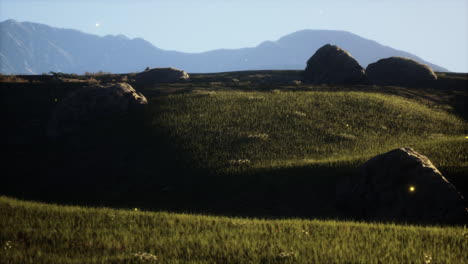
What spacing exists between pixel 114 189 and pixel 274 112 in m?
18.2

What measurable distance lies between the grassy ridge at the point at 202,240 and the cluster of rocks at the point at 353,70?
56.1 m

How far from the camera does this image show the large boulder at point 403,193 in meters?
17.1

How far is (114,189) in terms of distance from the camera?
83.6ft

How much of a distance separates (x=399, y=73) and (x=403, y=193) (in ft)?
198

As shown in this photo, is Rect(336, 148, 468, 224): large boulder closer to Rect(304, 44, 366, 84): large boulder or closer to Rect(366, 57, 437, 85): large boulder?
Rect(304, 44, 366, 84): large boulder

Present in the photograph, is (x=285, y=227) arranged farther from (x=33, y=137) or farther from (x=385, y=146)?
(x=33, y=137)

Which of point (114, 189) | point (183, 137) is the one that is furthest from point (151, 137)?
point (114, 189)

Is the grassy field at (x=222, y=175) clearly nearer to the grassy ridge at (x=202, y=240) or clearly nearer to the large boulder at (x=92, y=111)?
the grassy ridge at (x=202, y=240)

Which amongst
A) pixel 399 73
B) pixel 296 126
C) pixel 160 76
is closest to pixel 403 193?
pixel 296 126

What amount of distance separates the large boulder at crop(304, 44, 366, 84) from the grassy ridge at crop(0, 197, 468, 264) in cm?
5484

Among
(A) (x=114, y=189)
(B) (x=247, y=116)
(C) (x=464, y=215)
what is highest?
(B) (x=247, y=116)

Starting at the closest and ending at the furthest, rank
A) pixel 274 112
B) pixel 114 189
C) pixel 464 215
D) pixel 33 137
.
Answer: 1. pixel 464 215
2. pixel 114 189
3. pixel 33 137
4. pixel 274 112

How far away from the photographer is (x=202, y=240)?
11.4 meters

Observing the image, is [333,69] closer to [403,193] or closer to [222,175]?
[222,175]
